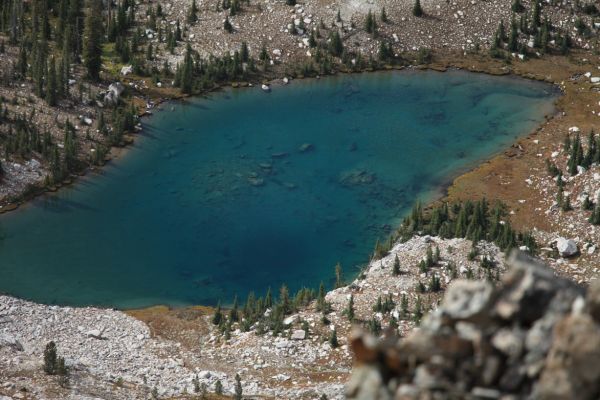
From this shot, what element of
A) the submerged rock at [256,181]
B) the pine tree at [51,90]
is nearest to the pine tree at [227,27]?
the pine tree at [51,90]

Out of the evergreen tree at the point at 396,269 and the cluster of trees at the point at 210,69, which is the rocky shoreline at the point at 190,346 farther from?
the cluster of trees at the point at 210,69

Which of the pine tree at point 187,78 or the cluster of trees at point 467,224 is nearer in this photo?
the cluster of trees at point 467,224

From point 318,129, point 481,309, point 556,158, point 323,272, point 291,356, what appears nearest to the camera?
point 481,309

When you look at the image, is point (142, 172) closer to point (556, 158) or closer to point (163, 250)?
point (163, 250)

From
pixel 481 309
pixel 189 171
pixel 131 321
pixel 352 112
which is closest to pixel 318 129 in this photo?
pixel 352 112

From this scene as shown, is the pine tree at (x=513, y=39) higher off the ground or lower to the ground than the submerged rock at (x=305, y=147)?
higher

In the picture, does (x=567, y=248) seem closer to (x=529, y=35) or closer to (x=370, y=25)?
(x=529, y=35)
